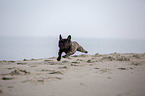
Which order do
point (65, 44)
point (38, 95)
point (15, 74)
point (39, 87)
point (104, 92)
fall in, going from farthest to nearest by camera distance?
point (65, 44)
point (15, 74)
point (39, 87)
point (104, 92)
point (38, 95)

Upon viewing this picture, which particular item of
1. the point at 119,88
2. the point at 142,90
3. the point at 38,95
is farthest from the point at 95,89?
the point at 38,95

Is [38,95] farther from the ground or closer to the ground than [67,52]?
closer to the ground

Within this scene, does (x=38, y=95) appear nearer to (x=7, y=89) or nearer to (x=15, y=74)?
(x=7, y=89)

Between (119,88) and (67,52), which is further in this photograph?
(67,52)

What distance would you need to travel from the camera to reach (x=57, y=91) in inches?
108

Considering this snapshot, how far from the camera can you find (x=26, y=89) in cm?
281

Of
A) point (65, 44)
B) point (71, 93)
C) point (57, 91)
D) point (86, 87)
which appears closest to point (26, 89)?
point (57, 91)

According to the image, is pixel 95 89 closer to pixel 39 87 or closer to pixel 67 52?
pixel 39 87

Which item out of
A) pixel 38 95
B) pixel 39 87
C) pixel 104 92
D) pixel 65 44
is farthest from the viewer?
pixel 65 44

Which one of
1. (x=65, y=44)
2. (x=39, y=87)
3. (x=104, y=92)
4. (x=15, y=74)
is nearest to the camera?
(x=104, y=92)

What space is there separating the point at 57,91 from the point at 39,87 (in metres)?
0.48

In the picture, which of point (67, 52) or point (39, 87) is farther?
point (67, 52)

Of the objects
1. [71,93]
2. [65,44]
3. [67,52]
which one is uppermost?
[65,44]

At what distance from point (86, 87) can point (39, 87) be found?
1066 millimetres
